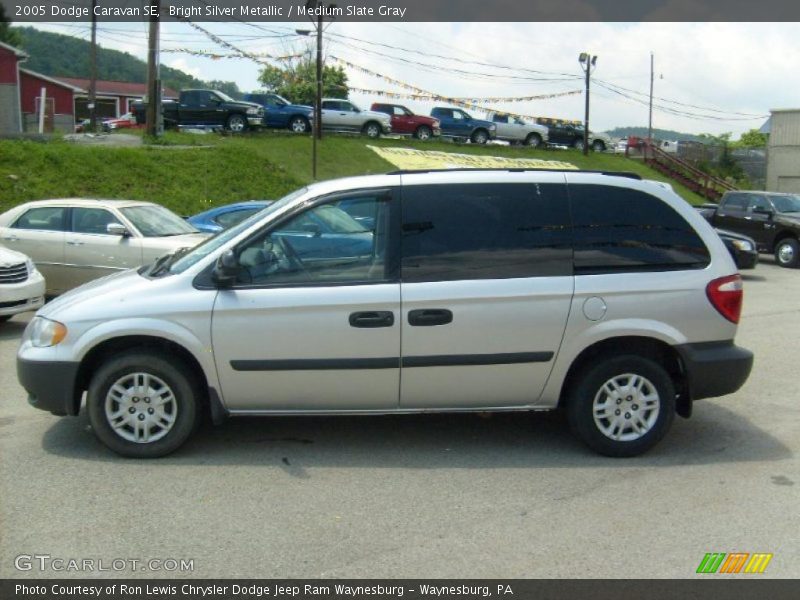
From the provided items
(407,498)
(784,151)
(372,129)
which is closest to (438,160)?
(372,129)

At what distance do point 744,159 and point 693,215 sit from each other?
Answer: 43511 mm

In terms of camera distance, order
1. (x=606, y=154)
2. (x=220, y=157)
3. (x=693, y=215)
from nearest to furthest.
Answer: (x=693, y=215), (x=220, y=157), (x=606, y=154)

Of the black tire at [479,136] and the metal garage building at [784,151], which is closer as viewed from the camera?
the black tire at [479,136]

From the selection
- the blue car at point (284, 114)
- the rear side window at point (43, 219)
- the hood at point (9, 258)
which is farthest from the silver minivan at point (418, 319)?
the blue car at point (284, 114)

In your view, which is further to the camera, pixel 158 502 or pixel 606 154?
pixel 606 154

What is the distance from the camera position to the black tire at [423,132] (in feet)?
119

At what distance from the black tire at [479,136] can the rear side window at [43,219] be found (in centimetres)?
2826

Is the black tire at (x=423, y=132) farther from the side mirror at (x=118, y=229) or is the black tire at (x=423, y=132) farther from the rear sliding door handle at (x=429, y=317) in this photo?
the rear sliding door handle at (x=429, y=317)

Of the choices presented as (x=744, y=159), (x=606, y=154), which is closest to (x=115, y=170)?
(x=606, y=154)

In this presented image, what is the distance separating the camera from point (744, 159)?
45.7 m
